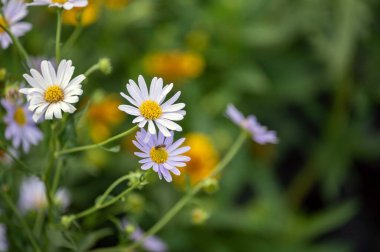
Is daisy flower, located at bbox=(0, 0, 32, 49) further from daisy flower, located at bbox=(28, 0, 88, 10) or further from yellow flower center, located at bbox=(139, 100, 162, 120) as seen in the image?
yellow flower center, located at bbox=(139, 100, 162, 120)

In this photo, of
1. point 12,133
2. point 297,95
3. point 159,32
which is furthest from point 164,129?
point 297,95

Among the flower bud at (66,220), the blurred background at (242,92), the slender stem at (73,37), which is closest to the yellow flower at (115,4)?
the blurred background at (242,92)

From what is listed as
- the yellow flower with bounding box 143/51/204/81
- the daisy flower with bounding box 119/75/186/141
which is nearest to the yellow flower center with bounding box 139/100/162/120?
the daisy flower with bounding box 119/75/186/141

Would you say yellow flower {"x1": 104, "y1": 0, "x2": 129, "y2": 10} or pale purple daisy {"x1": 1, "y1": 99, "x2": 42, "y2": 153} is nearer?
pale purple daisy {"x1": 1, "y1": 99, "x2": 42, "y2": 153}

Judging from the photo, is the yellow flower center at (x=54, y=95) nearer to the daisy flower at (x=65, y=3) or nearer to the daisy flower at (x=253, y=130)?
the daisy flower at (x=65, y=3)

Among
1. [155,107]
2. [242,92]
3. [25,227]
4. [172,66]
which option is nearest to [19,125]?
[25,227]

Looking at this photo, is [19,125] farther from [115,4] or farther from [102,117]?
[115,4]
